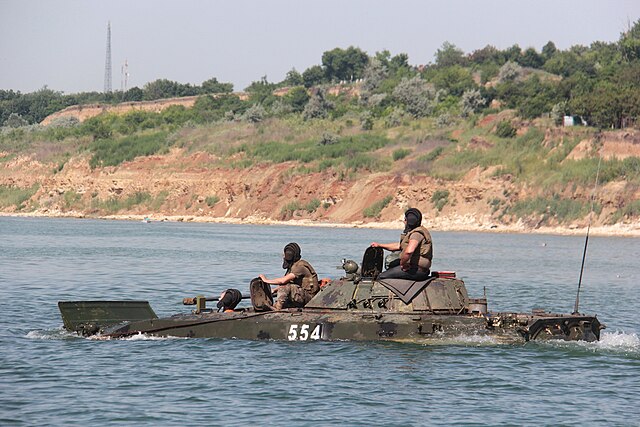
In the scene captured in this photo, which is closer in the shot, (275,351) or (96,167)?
(275,351)

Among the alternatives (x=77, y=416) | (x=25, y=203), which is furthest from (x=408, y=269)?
(x=25, y=203)

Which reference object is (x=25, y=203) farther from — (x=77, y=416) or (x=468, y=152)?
(x=77, y=416)

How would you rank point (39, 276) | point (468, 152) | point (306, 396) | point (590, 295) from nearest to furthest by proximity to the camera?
point (306, 396) < point (590, 295) < point (39, 276) < point (468, 152)

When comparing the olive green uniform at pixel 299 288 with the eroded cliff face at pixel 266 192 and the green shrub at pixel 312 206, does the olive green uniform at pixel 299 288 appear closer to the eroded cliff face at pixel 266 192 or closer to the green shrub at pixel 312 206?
the eroded cliff face at pixel 266 192

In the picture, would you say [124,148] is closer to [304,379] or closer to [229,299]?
[229,299]

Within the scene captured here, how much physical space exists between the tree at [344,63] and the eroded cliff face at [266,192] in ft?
168

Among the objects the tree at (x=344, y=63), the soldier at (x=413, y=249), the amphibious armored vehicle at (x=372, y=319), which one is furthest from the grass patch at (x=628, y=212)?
the tree at (x=344, y=63)

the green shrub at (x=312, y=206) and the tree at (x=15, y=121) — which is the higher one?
the tree at (x=15, y=121)

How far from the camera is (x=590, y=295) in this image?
→ 1479 inches

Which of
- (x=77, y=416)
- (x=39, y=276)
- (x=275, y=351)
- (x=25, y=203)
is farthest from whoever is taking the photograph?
(x=25, y=203)

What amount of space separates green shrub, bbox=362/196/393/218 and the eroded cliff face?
0.76ft

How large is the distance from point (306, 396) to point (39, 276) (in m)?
24.5

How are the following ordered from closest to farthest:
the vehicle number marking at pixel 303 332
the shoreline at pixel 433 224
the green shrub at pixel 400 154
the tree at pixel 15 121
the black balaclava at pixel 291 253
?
the vehicle number marking at pixel 303 332, the black balaclava at pixel 291 253, the shoreline at pixel 433 224, the green shrub at pixel 400 154, the tree at pixel 15 121

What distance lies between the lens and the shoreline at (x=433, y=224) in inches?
3078
